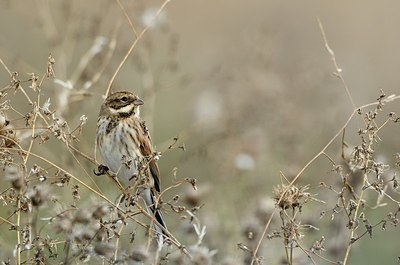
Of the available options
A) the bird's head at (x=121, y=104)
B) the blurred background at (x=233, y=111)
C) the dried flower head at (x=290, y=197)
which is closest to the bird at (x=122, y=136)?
the bird's head at (x=121, y=104)

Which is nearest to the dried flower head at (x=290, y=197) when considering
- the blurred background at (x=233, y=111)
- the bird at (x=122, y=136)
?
the blurred background at (x=233, y=111)

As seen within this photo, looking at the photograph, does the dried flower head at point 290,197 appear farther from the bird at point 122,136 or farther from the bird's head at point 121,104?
the bird's head at point 121,104

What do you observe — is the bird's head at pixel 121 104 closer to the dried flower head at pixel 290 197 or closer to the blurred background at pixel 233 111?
the blurred background at pixel 233 111

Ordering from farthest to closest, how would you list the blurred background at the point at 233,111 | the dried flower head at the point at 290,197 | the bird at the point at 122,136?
the blurred background at the point at 233,111 < the bird at the point at 122,136 < the dried flower head at the point at 290,197

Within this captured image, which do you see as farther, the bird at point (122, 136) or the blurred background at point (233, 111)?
the blurred background at point (233, 111)

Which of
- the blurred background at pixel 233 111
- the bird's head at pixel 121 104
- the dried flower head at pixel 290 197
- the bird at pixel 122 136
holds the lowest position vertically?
the dried flower head at pixel 290 197

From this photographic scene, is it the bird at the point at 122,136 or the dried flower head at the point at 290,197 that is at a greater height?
the bird at the point at 122,136

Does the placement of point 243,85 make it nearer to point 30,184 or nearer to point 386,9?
point 30,184

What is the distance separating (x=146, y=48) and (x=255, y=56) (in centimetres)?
179

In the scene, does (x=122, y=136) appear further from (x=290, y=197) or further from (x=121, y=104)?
(x=290, y=197)

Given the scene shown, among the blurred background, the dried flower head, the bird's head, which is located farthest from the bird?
the dried flower head

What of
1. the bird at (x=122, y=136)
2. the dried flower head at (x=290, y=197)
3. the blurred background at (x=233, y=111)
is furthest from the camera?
the blurred background at (x=233, y=111)

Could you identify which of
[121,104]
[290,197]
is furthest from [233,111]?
[290,197]

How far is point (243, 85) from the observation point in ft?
27.4
